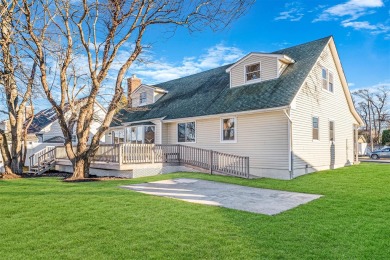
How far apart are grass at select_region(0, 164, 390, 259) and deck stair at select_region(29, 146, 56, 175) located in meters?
10.3

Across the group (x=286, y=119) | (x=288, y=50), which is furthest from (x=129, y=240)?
(x=288, y=50)

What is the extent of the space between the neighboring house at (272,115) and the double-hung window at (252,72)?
0.04 meters

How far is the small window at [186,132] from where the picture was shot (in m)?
18.4

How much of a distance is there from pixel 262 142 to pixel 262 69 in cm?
452

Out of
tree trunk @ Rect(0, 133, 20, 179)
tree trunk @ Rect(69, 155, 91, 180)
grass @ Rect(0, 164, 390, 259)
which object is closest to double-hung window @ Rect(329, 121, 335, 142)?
grass @ Rect(0, 164, 390, 259)

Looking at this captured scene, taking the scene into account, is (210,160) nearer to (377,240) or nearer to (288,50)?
(288,50)

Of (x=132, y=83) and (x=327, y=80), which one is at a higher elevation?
(x=132, y=83)

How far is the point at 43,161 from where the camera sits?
1852 centimetres

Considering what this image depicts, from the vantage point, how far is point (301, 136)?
1452 cm

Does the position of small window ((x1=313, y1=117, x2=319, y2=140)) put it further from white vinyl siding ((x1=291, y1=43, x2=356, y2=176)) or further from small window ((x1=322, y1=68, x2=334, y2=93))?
small window ((x1=322, y1=68, x2=334, y2=93))

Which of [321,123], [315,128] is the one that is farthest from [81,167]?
[321,123]

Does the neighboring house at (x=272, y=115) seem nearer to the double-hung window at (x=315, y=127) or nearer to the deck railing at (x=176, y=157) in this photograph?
the double-hung window at (x=315, y=127)

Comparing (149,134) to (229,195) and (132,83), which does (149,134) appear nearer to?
(132,83)

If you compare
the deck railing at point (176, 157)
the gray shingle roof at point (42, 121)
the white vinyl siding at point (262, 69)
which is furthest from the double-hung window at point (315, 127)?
the gray shingle roof at point (42, 121)
